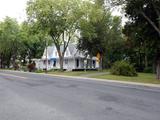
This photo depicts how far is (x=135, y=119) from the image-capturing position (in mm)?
9523

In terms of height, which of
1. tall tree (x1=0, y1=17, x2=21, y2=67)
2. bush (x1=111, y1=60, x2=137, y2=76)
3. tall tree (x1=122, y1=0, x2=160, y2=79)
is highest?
tall tree (x1=0, y1=17, x2=21, y2=67)

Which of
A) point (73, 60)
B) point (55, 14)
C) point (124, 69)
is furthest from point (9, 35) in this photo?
point (124, 69)

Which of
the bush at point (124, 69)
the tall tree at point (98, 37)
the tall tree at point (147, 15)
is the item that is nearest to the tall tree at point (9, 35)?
the tall tree at point (98, 37)

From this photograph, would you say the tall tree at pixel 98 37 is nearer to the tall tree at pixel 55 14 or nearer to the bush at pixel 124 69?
the tall tree at pixel 55 14

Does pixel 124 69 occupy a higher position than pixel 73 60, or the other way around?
pixel 73 60

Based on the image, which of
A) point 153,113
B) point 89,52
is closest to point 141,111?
point 153,113

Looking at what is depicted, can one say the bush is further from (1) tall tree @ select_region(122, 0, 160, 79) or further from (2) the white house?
(2) the white house

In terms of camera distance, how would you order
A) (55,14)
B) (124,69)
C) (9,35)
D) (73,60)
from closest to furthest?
(124,69)
(55,14)
(73,60)
(9,35)

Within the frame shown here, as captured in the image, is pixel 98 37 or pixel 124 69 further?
pixel 98 37

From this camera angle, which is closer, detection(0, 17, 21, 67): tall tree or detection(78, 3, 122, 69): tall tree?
detection(78, 3, 122, 69): tall tree

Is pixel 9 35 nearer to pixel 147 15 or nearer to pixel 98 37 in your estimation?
pixel 98 37

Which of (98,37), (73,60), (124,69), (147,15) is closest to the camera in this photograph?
(147,15)

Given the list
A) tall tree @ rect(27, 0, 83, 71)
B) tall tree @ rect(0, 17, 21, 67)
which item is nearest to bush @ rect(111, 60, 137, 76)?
tall tree @ rect(27, 0, 83, 71)

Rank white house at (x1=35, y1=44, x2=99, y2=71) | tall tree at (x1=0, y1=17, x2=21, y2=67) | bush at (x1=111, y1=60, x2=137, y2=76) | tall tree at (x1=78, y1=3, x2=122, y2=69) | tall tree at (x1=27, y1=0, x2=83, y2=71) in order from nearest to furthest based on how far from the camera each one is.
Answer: bush at (x1=111, y1=60, x2=137, y2=76), tall tree at (x1=27, y1=0, x2=83, y2=71), tall tree at (x1=78, y1=3, x2=122, y2=69), white house at (x1=35, y1=44, x2=99, y2=71), tall tree at (x1=0, y1=17, x2=21, y2=67)
